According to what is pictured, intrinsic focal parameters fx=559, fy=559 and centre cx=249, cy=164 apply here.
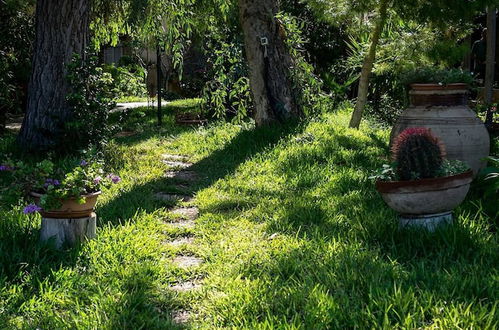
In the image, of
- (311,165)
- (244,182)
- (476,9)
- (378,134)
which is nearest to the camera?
(244,182)

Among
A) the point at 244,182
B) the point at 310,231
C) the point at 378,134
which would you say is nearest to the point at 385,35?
Result: the point at 378,134

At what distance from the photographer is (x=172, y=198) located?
17.8 ft

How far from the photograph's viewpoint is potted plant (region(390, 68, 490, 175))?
4926 millimetres

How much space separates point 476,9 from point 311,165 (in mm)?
2778

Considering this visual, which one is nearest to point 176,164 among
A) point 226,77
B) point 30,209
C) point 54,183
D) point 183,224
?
point 183,224

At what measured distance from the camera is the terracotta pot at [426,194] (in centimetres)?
365

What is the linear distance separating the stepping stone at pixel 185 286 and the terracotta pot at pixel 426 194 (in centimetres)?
142

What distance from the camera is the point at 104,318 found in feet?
9.28

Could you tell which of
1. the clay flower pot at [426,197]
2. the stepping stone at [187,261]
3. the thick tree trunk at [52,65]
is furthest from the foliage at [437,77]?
the thick tree trunk at [52,65]

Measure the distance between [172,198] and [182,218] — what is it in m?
0.69

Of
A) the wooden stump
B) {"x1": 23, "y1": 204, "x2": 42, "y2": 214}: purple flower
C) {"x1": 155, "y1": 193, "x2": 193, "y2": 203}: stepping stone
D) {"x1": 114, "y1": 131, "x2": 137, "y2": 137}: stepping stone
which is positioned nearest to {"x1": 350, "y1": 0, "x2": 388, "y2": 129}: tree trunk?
{"x1": 155, "y1": 193, "x2": 193, "y2": 203}: stepping stone

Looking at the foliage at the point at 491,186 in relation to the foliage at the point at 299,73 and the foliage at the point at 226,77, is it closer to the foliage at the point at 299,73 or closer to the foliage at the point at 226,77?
the foliage at the point at 299,73

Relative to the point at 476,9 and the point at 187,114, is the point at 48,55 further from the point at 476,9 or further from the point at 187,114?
the point at 187,114

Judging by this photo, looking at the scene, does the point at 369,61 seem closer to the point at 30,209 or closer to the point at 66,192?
the point at 66,192
